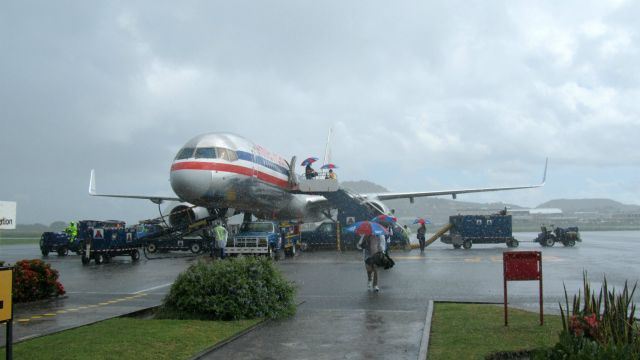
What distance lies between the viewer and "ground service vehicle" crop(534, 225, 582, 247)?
107ft

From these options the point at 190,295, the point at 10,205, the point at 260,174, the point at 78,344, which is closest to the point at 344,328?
the point at 190,295

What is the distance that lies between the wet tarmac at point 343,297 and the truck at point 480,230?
873 centimetres

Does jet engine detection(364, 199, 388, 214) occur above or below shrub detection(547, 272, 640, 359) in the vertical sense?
above

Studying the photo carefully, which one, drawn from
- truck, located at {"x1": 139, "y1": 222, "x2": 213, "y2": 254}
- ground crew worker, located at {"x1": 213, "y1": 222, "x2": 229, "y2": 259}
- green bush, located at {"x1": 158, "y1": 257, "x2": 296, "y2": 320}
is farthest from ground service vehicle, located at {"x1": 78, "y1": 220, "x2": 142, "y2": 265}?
green bush, located at {"x1": 158, "y1": 257, "x2": 296, "y2": 320}

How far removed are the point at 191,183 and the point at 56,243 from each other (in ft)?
42.7

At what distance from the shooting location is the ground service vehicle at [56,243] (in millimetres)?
30247

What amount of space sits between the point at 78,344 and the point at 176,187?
15.4m

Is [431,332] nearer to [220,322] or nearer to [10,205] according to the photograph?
[220,322]

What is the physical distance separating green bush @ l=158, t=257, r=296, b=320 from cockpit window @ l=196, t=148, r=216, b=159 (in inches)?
512

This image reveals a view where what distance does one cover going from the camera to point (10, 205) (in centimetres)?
748

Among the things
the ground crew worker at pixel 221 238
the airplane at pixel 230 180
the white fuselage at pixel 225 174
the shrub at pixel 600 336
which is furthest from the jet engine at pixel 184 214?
the shrub at pixel 600 336

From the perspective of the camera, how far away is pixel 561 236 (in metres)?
33.1

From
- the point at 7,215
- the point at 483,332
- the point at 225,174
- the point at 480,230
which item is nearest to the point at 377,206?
the point at 480,230

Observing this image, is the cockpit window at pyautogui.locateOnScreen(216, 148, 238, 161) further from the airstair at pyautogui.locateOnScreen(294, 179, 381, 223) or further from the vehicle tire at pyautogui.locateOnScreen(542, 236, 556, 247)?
the vehicle tire at pyautogui.locateOnScreen(542, 236, 556, 247)
